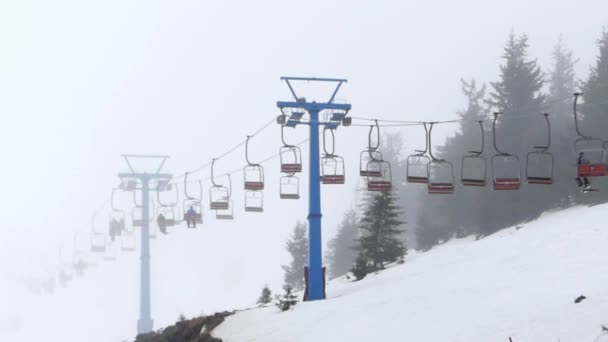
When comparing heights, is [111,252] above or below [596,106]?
below

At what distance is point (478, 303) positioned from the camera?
66.4ft

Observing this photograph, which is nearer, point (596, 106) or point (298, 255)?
point (596, 106)

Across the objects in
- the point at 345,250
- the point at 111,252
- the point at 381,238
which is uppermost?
the point at 381,238

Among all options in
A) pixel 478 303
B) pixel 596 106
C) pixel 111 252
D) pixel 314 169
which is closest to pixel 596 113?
pixel 596 106

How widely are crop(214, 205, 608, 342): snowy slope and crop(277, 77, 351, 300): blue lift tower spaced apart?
3.51ft

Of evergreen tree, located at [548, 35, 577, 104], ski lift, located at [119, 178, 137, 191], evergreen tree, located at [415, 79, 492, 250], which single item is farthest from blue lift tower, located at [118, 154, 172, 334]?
evergreen tree, located at [548, 35, 577, 104]

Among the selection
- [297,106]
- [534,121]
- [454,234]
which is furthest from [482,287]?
[454,234]

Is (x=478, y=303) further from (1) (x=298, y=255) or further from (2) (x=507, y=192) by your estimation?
(1) (x=298, y=255)

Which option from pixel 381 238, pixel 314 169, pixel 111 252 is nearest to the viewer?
pixel 314 169

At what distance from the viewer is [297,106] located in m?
29.4

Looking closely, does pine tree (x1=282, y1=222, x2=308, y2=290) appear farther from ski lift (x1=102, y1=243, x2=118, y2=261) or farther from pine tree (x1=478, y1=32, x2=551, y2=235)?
pine tree (x1=478, y1=32, x2=551, y2=235)

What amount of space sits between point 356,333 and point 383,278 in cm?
1173

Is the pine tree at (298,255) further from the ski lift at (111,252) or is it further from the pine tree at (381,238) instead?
the pine tree at (381,238)

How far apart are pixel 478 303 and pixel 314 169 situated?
10.3 metres
